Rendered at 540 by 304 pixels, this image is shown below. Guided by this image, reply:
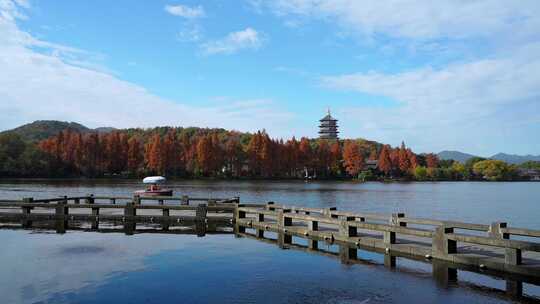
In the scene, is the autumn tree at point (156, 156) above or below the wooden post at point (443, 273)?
above

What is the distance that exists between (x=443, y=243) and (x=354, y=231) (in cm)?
453

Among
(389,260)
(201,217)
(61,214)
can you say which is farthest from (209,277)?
(61,214)

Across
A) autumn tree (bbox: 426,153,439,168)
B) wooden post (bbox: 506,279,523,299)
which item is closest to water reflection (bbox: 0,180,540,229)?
wooden post (bbox: 506,279,523,299)

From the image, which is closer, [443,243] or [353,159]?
[443,243]

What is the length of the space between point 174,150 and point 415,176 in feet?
Result: 255

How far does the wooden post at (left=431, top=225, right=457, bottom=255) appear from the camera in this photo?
15.8 m

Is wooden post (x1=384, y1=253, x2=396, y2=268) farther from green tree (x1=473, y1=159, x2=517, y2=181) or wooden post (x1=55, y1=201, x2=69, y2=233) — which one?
green tree (x1=473, y1=159, x2=517, y2=181)

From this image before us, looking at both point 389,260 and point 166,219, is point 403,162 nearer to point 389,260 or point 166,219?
point 166,219

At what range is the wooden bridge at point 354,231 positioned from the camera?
1440cm

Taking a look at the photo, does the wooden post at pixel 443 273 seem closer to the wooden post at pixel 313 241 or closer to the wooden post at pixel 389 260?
the wooden post at pixel 389 260

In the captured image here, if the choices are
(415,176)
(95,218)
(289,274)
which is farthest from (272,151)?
(289,274)

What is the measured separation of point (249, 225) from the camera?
26.1 metres

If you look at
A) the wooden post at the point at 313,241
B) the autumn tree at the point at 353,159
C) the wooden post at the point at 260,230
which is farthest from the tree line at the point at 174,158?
the wooden post at the point at 313,241

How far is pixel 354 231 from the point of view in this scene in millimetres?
19844
